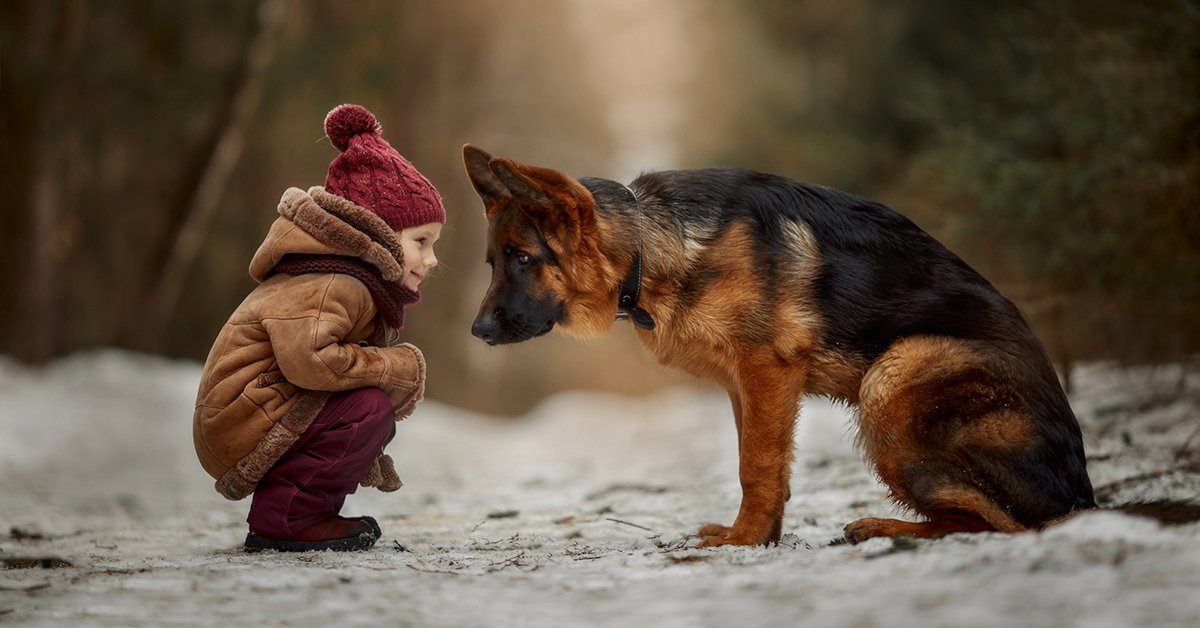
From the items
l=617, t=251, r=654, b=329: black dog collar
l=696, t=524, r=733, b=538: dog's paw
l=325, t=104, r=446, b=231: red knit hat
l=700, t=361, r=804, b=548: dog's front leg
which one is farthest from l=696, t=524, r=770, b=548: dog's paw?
l=325, t=104, r=446, b=231: red knit hat

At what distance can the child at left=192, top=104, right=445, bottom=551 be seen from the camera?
3.71 metres

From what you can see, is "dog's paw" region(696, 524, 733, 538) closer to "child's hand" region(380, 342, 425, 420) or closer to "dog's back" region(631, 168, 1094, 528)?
"dog's back" region(631, 168, 1094, 528)

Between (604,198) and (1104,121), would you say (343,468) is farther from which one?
(1104,121)

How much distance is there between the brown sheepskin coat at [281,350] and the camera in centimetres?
369

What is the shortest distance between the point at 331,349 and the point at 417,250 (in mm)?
613

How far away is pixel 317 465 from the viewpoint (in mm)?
3799

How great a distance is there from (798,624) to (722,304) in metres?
1.73

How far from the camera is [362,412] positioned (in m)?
3.83

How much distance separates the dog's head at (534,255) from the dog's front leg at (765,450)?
0.77m

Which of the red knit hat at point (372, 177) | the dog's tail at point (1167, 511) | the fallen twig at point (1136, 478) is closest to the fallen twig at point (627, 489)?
the fallen twig at point (1136, 478)

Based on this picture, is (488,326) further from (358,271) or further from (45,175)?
(45,175)

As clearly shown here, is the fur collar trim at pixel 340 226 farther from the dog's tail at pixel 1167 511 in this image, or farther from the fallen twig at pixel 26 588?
the dog's tail at pixel 1167 511

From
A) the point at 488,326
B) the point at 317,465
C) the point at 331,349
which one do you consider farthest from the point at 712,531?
the point at 331,349

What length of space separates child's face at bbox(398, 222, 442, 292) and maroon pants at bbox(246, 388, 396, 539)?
1.65 ft
